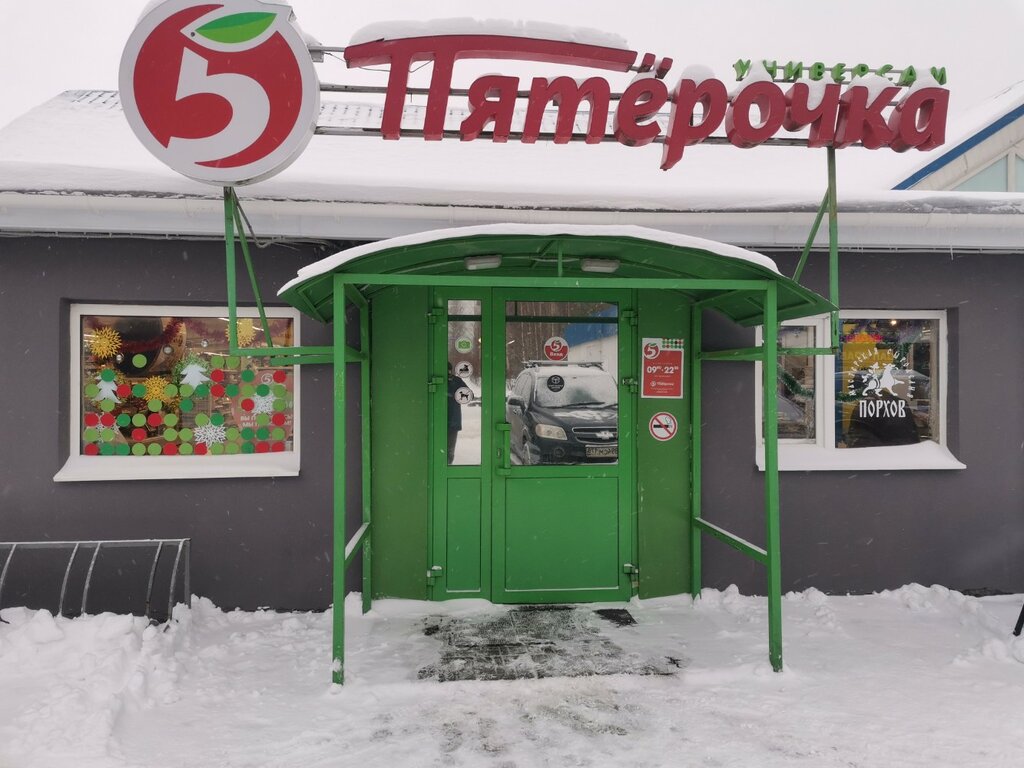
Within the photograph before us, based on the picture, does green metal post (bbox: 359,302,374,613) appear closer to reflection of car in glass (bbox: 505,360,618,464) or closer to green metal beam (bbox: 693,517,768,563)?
reflection of car in glass (bbox: 505,360,618,464)

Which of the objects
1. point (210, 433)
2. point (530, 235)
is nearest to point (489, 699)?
point (530, 235)

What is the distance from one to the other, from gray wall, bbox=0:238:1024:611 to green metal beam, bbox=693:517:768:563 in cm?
26

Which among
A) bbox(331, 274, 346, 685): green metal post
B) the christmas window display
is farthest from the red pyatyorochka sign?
the christmas window display

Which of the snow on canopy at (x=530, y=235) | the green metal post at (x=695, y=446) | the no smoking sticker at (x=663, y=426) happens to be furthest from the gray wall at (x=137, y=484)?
the green metal post at (x=695, y=446)

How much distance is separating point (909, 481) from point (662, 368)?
225 centimetres

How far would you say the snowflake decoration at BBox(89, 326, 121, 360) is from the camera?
15.9ft

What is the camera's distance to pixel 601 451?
16.5 ft

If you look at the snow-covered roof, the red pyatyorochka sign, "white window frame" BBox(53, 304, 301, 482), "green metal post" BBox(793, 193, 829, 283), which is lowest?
"white window frame" BBox(53, 304, 301, 482)

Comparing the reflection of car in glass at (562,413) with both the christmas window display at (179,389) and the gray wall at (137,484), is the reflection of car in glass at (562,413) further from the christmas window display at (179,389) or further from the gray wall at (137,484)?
the christmas window display at (179,389)

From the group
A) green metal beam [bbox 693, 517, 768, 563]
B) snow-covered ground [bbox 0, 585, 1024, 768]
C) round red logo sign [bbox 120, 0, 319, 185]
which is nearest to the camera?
snow-covered ground [bbox 0, 585, 1024, 768]

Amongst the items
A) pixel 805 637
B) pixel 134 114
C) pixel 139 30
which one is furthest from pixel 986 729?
pixel 139 30

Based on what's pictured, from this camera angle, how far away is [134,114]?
3.79m

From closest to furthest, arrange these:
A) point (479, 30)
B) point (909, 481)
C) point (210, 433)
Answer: point (479, 30)
point (210, 433)
point (909, 481)

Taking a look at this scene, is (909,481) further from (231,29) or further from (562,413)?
(231,29)
